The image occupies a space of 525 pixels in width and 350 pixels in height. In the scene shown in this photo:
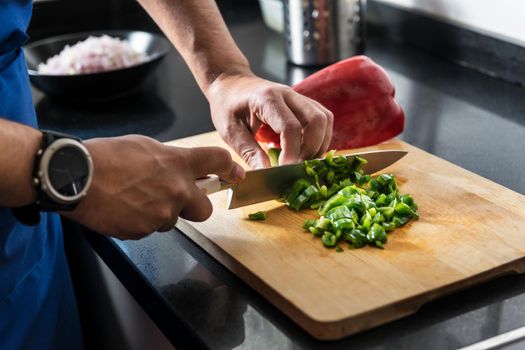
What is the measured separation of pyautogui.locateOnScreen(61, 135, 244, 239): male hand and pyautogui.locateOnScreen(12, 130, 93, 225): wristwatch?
0.02 meters

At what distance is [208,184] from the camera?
1093mm

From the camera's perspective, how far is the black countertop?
0.91 meters

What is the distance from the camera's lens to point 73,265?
1.49 metres

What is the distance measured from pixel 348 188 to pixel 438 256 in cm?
19

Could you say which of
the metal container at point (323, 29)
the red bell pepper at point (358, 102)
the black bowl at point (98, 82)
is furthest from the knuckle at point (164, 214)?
the metal container at point (323, 29)

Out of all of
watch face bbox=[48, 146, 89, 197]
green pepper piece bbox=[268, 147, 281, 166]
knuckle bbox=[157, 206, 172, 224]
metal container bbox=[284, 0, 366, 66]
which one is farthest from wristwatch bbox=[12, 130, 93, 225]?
metal container bbox=[284, 0, 366, 66]

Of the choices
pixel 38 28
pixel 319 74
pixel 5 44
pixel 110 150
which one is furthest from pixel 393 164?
pixel 38 28

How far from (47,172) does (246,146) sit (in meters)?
0.45

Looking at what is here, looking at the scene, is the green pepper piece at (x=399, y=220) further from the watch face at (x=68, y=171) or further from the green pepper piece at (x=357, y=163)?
the watch face at (x=68, y=171)

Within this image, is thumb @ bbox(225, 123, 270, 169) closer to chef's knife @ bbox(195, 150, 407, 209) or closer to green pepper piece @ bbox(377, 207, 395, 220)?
chef's knife @ bbox(195, 150, 407, 209)

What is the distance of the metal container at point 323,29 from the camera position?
5.86 feet

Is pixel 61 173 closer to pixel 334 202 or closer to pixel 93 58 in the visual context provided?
pixel 334 202

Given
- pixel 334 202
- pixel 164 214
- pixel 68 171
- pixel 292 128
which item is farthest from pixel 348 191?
pixel 68 171

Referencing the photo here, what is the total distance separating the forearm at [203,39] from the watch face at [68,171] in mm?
501
